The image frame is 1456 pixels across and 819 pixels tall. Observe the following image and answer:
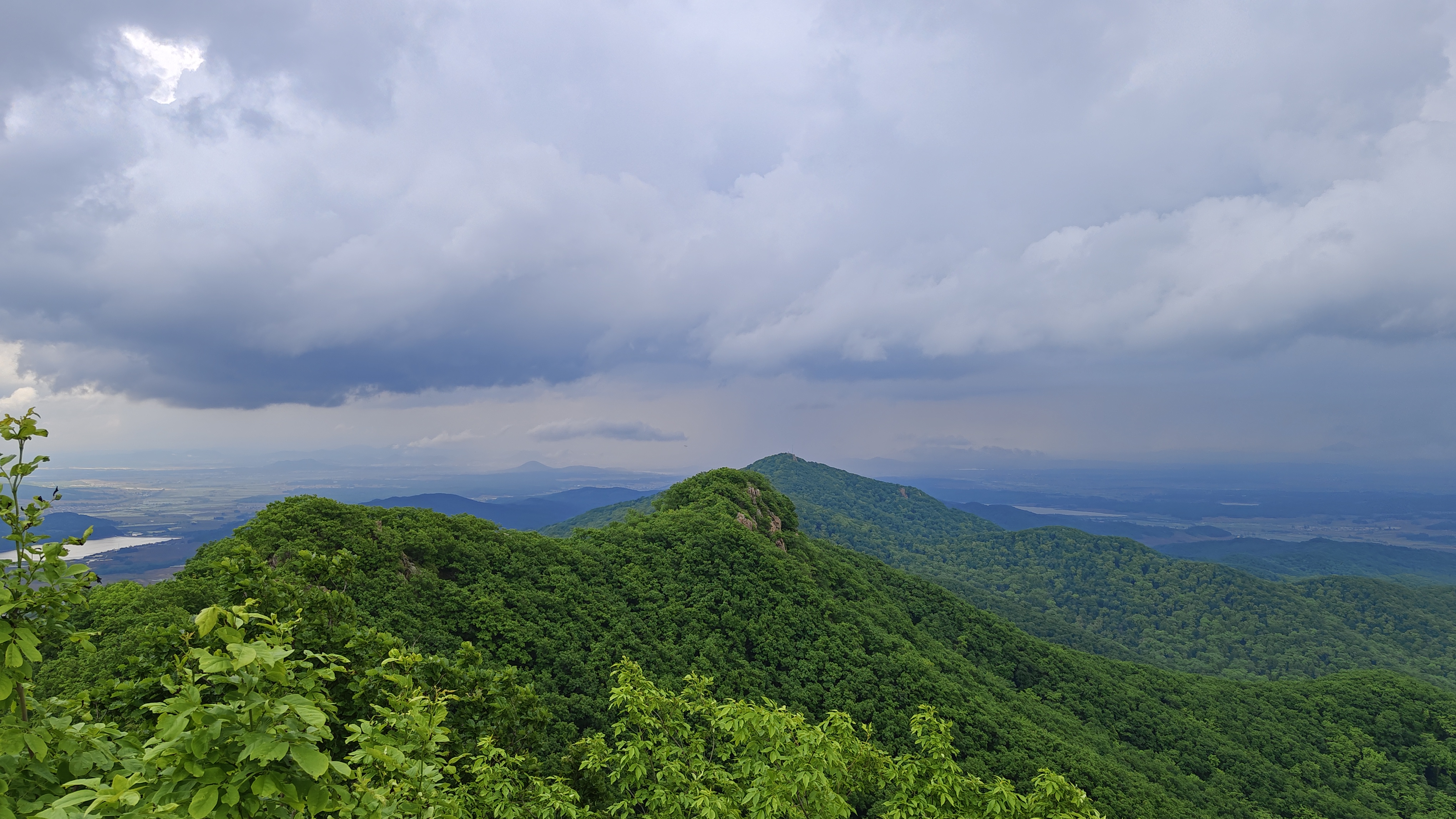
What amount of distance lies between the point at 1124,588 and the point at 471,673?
20960 centimetres

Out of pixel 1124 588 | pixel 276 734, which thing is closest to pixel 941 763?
pixel 276 734

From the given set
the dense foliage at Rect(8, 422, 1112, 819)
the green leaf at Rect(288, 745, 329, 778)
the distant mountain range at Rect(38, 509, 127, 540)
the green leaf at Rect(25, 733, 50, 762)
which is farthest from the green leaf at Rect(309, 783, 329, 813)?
the distant mountain range at Rect(38, 509, 127, 540)

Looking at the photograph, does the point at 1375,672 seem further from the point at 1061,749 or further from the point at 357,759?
the point at 357,759

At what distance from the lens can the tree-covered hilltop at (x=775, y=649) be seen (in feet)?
79.7

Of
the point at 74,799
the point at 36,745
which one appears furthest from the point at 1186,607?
the point at 36,745

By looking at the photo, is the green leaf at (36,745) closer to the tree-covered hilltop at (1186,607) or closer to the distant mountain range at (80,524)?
the tree-covered hilltop at (1186,607)

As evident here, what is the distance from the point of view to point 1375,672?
258 ft

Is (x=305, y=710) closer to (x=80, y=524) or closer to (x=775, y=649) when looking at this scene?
(x=775, y=649)

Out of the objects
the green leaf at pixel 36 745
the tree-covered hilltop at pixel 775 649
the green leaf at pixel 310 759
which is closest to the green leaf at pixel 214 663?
the green leaf at pixel 310 759

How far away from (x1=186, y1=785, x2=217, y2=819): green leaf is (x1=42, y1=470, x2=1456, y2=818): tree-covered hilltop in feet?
25.9

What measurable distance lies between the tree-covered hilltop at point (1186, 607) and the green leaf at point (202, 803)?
446 ft

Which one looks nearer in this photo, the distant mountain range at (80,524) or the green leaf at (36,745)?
the green leaf at (36,745)

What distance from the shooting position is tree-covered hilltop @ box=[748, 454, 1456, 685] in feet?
418

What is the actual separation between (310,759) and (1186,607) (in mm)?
208056
